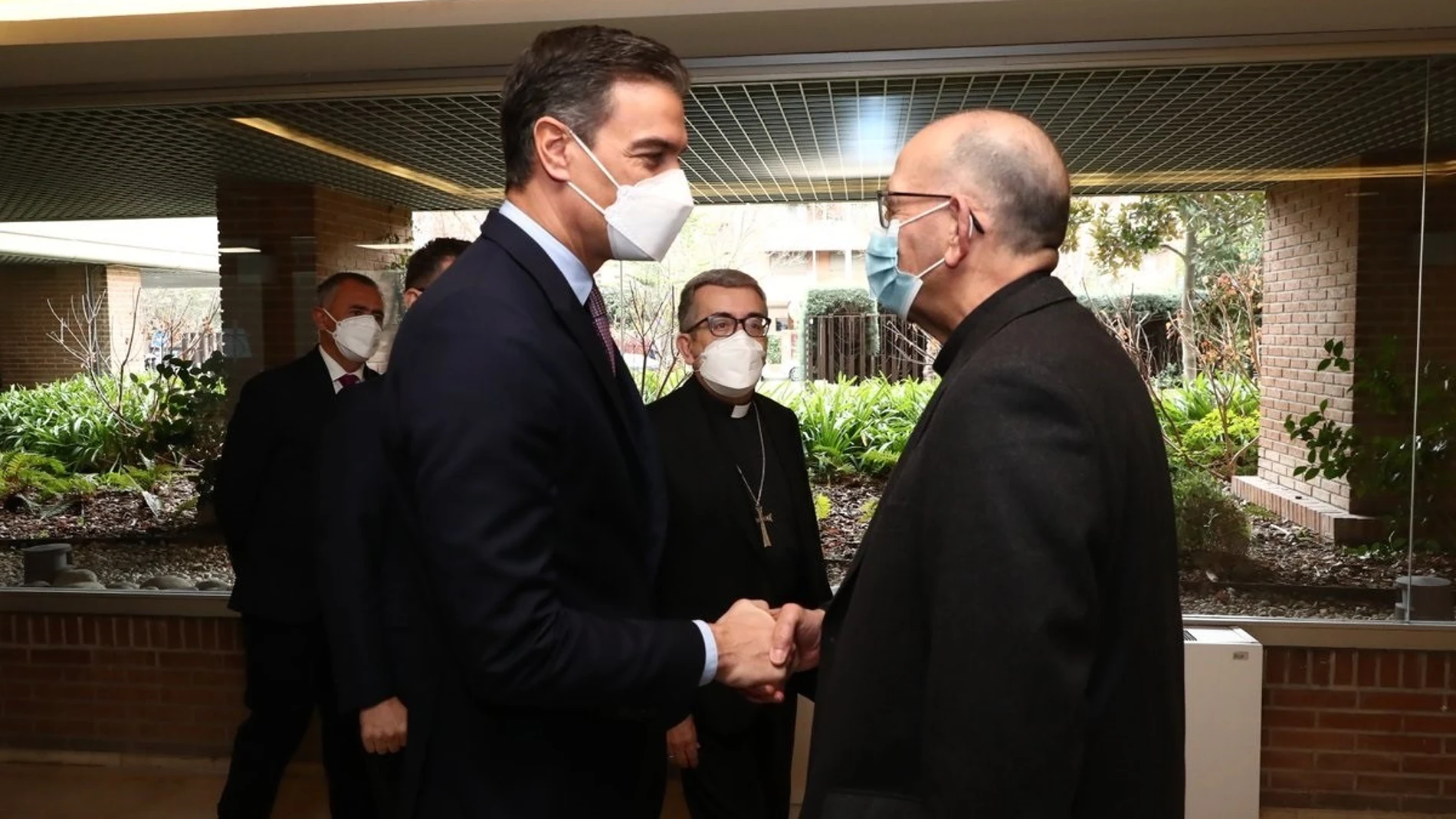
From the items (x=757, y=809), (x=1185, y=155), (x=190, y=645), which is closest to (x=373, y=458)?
(x=757, y=809)

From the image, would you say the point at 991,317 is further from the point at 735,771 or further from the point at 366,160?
the point at 366,160

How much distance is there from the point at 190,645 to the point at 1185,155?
443cm

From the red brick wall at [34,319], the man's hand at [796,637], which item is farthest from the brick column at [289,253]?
the man's hand at [796,637]

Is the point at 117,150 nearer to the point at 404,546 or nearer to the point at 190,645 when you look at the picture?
the point at 190,645

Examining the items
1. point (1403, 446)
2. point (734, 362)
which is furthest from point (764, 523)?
point (1403, 446)

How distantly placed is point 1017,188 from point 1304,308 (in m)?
3.11

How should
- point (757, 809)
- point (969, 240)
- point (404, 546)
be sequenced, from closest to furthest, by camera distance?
point (969, 240), point (404, 546), point (757, 809)

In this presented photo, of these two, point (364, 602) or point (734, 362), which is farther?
point (734, 362)

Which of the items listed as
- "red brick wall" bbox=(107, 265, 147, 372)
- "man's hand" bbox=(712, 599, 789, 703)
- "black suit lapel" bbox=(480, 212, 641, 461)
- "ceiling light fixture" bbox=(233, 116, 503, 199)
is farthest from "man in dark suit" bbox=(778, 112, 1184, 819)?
"red brick wall" bbox=(107, 265, 147, 372)

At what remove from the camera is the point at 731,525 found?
2.90 meters

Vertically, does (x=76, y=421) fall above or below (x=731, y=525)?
above

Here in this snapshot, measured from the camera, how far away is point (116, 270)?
4.73 meters

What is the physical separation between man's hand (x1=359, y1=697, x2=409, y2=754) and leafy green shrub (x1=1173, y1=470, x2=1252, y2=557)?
295 cm

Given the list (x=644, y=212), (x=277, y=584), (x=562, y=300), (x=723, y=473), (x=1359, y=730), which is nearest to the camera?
(x=562, y=300)
